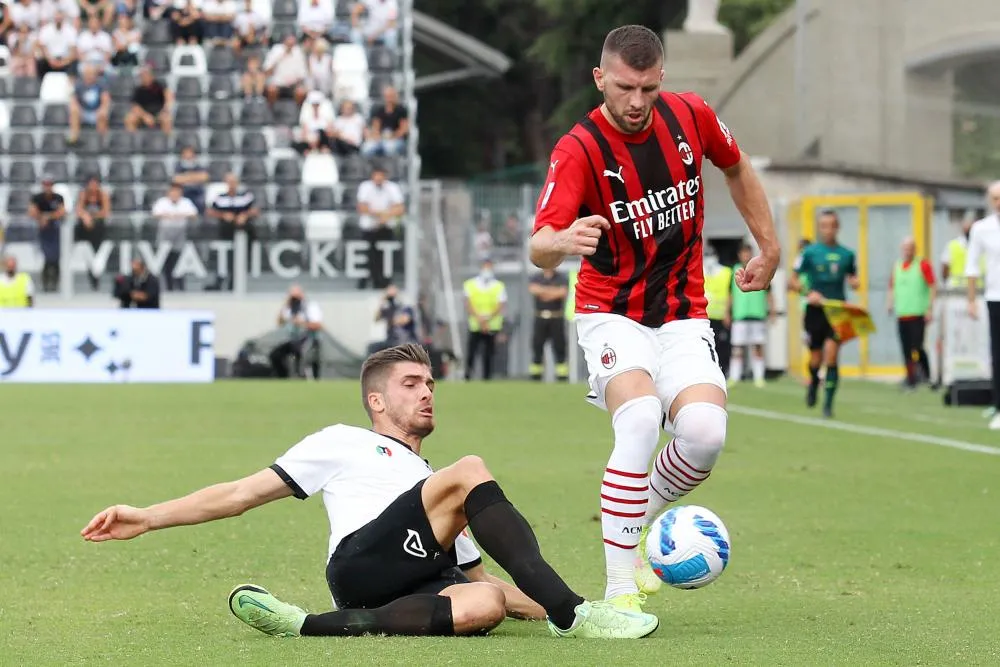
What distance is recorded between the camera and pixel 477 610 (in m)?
5.98

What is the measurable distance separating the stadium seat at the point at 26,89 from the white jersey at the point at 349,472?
2727 cm

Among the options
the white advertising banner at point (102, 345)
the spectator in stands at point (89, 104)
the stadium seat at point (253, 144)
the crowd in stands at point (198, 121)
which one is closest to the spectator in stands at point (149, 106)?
the crowd in stands at point (198, 121)

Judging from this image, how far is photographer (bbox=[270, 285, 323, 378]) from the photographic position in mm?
27391

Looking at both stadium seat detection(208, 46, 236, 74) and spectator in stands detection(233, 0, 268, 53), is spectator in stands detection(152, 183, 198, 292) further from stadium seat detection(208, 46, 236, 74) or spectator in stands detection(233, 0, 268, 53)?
spectator in stands detection(233, 0, 268, 53)

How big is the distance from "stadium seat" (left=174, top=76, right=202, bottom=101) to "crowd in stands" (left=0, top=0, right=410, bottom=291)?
2 centimetres

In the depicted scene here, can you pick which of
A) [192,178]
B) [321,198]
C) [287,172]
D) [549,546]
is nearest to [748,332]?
[321,198]

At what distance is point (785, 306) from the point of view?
2953 centimetres

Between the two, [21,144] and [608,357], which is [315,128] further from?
[608,357]

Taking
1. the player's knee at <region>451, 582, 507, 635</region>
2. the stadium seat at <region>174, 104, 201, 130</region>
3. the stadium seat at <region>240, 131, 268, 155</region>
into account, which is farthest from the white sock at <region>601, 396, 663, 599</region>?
the stadium seat at <region>174, 104, 201, 130</region>

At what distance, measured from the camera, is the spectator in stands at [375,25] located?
33.1m

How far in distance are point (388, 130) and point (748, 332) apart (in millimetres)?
7996

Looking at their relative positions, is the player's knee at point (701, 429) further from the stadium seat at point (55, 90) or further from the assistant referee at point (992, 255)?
the stadium seat at point (55, 90)

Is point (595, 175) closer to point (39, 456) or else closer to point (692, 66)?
point (39, 456)

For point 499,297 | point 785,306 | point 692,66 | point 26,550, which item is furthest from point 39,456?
point 692,66
